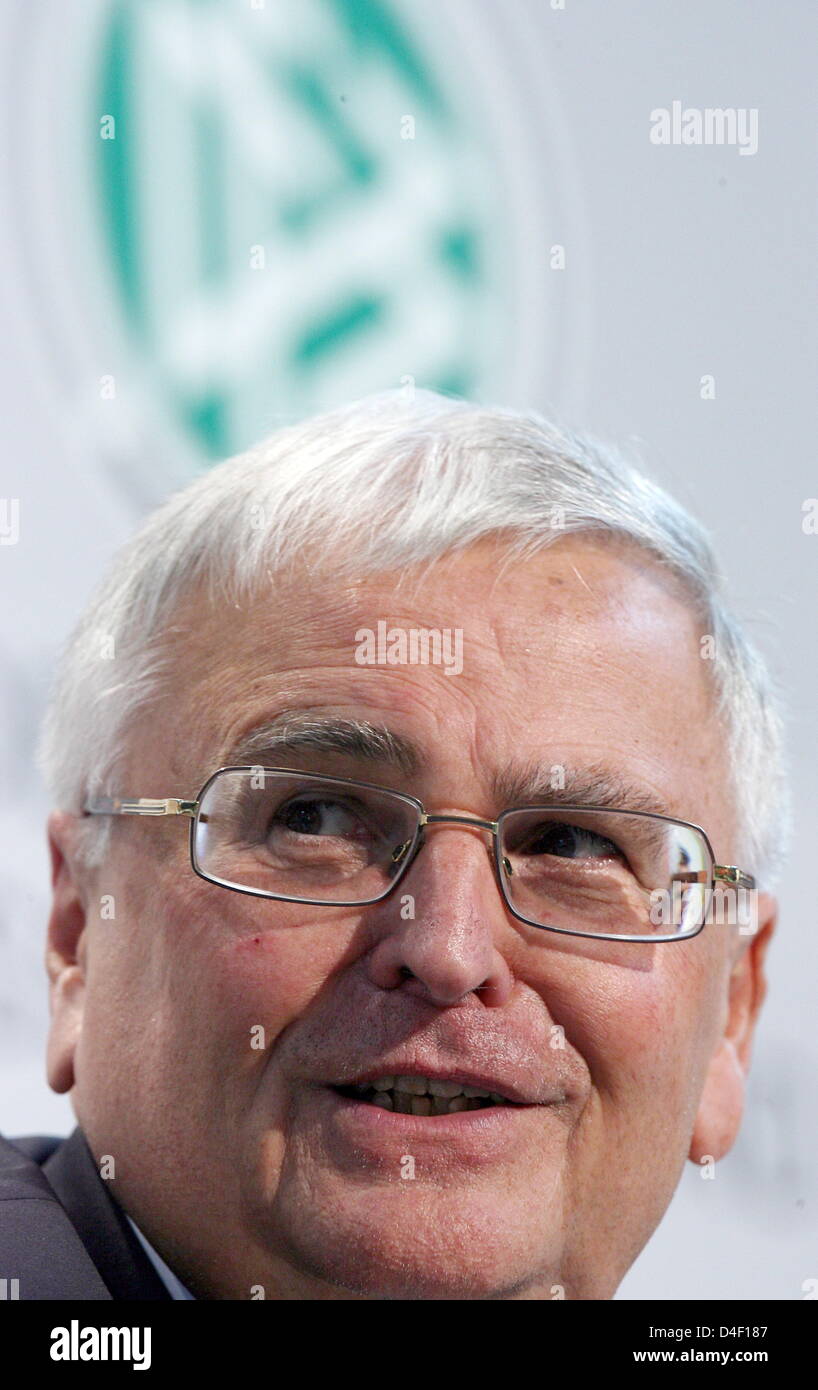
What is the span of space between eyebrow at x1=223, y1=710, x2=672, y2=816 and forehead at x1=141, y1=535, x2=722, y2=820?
1cm

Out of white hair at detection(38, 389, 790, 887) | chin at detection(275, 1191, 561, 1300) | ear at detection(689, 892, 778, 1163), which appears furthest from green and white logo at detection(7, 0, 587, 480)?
chin at detection(275, 1191, 561, 1300)

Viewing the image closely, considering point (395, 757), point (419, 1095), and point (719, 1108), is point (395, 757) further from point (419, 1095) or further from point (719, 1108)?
point (719, 1108)

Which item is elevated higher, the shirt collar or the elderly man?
the elderly man

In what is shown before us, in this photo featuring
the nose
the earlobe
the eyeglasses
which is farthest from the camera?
the earlobe

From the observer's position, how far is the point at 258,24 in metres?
2.55

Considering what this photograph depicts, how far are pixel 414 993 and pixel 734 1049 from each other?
700mm

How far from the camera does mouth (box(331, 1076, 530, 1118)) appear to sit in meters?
1.45

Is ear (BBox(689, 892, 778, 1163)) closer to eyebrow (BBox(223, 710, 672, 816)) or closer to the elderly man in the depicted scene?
the elderly man

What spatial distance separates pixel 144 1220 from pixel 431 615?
2.66 feet

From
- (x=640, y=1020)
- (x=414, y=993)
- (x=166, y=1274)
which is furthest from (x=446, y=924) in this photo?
(x=166, y=1274)

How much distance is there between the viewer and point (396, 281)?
2600 millimetres

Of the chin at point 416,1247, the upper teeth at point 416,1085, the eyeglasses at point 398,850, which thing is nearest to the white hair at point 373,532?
the eyeglasses at point 398,850

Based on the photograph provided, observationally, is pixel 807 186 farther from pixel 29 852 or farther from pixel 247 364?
pixel 29 852
